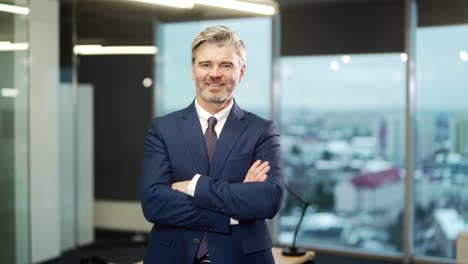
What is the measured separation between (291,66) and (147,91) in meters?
1.81

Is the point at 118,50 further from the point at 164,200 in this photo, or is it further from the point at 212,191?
the point at 212,191

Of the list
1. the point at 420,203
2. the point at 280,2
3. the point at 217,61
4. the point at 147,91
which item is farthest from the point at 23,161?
the point at 420,203

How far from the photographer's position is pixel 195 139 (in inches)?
82.9

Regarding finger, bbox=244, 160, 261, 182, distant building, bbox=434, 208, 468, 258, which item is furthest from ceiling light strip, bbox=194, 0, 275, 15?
distant building, bbox=434, 208, 468, 258

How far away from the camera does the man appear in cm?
202

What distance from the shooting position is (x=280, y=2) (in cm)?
671

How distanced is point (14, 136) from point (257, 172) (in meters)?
2.24

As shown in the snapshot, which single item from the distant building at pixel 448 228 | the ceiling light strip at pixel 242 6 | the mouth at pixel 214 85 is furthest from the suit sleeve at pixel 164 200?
the distant building at pixel 448 228

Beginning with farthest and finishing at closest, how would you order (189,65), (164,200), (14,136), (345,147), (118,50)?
(345,147), (118,50), (189,65), (14,136), (164,200)

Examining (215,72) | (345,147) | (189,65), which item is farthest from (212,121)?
(345,147)

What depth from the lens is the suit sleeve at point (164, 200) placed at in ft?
6.66

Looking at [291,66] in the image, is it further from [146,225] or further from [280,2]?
[146,225]

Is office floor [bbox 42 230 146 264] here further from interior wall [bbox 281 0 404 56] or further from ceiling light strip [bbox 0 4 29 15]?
ceiling light strip [bbox 0 4 29 15]

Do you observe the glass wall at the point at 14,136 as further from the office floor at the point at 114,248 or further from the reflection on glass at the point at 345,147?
the reflection on glass at the point at 345,147
